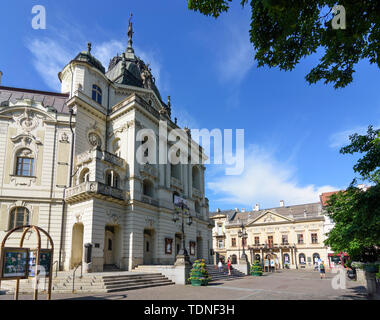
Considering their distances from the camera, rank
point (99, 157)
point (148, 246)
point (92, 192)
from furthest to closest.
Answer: point (148, 246) → point (99, 157) → point (92, 192)

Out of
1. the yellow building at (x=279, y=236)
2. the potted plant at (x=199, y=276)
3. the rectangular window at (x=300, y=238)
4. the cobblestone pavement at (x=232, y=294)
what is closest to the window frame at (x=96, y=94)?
the potted plant at (x=199, y=276)

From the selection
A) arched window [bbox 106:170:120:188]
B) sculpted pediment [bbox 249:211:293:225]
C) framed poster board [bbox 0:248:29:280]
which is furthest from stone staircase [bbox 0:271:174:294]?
sculpted pediment [bbox 249:211:293:225]

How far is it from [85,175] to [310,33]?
2245 centimetres

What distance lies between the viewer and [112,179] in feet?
83.3

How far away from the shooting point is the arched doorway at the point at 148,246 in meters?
27.0

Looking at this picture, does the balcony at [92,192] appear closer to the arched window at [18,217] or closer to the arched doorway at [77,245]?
the arched doorway at [77,245]

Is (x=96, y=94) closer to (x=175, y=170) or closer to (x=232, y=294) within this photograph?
(x=175, y=170)

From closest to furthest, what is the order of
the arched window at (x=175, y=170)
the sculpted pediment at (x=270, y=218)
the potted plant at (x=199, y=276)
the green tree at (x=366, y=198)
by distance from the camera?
the green tree at (x=366, y=198)
the potted plant at (x=199, y=276)
the arched window at (x=175, y=170)
the sculpted pediment at (x=270, y=218)

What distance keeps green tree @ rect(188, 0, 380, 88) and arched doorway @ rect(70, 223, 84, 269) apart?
2141 cm

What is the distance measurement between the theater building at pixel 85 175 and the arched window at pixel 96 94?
11cm

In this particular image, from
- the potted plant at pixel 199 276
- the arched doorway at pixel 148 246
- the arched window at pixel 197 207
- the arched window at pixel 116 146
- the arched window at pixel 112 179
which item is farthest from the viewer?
the arched window at pixel 197 207

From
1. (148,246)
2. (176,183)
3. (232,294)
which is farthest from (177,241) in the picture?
(232,294)

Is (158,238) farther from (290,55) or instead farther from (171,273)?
(290,55)
